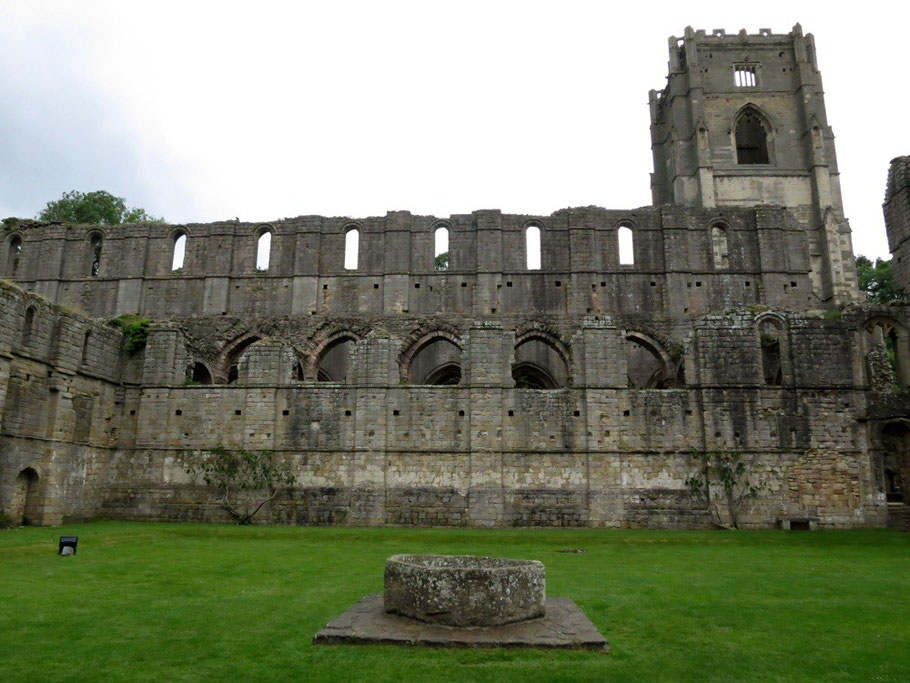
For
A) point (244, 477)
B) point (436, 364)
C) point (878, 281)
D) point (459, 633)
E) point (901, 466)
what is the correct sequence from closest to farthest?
point (459, 633)
point (901, 466)
point (244, 477)
point (436, 364)
point (878, 281)

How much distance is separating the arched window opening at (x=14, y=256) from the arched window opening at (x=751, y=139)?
1529 inches

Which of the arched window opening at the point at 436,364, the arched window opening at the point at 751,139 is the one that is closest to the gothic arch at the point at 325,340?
the arched window opening at the point at 436,364

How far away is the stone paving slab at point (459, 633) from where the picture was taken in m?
5.80

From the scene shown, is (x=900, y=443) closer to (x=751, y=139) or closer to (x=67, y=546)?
(x=67, y=546)

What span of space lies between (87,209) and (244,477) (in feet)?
107

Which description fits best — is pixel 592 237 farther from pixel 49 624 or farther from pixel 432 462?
pixel 49 624

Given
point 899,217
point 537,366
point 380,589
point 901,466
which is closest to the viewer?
point 380,589

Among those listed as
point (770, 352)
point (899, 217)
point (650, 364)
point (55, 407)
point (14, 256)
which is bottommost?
point (55, 407)

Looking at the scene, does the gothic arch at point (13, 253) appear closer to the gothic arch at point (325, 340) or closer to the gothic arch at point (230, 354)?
the gothic arch at point (230, 354)

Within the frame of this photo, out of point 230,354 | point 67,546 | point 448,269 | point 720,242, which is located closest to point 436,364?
point 448,269

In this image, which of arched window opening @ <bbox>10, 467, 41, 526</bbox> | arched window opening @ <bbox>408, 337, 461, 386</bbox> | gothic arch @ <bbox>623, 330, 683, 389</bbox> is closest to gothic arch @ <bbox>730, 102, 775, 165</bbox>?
gothic arch @ <bbox>623, 330, 683, 389</bbox>

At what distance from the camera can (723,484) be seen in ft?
61.0

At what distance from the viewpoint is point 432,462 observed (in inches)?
760

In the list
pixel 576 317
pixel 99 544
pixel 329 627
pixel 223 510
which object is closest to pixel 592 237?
pixel 576 317
